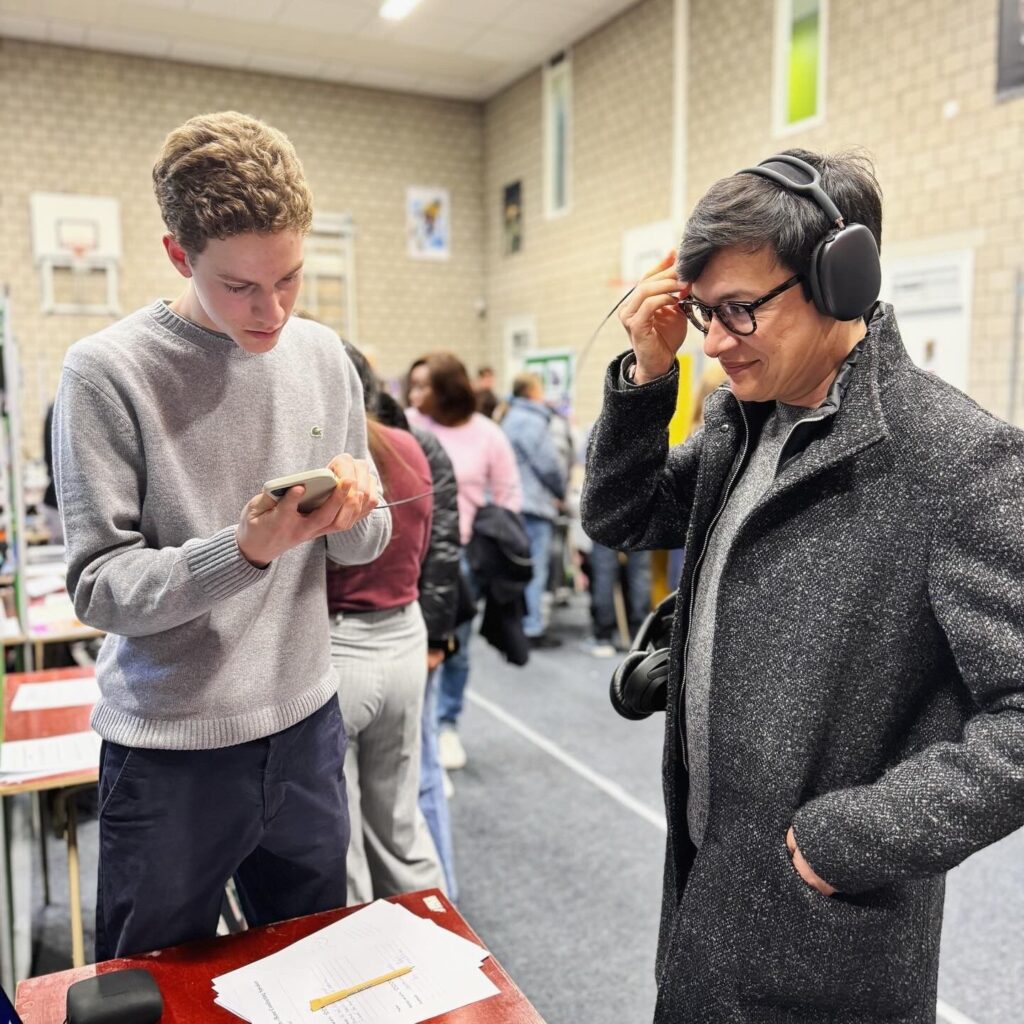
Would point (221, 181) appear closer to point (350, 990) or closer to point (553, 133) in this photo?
point (350, 990)

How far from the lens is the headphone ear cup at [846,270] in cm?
92

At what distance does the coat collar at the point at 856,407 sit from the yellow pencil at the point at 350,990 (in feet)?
2.40

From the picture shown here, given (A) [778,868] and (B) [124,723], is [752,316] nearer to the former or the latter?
(A) [778,868]

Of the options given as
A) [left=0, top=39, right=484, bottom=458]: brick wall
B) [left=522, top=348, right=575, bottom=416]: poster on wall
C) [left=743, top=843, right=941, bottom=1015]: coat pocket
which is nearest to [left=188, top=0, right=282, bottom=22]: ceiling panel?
[left=0, top=39, right=484, bottom=458]: brick wall

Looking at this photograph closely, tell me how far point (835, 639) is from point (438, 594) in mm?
1537

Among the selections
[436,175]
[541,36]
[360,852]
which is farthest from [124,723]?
[436,175]

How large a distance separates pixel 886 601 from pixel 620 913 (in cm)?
185

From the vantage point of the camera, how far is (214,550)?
3.33ft

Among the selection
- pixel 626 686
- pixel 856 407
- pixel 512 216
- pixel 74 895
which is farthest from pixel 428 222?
pixel 856 407

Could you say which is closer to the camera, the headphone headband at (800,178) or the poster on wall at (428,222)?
the headphone headband at (800,178)

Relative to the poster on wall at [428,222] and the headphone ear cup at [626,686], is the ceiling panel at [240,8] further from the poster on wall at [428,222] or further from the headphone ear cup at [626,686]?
the headphone ear cup at [626,686]

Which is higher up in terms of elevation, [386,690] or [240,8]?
[240,8]

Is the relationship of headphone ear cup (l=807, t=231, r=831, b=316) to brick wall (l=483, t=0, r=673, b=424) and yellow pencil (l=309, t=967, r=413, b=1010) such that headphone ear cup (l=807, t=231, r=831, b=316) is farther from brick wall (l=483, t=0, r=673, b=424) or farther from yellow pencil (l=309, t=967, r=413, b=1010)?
brick wall (l=483, t=0, r=673, b=424)

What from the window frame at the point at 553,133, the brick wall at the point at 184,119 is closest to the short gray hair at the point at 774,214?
the brick wall at the point at 184,119
